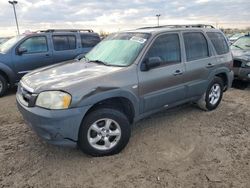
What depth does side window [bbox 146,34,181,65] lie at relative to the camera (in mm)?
4422

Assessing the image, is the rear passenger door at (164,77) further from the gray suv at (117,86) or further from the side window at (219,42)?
the side window at (219,42)

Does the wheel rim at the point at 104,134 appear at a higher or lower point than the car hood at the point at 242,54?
lower

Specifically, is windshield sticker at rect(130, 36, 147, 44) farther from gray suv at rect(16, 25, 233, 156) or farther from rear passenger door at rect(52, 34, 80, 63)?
rear passenger door at rect(52, 34, 80, 63)

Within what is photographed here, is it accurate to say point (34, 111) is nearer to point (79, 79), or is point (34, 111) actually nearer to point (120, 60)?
point (79, 79)

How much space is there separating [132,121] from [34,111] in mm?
1496

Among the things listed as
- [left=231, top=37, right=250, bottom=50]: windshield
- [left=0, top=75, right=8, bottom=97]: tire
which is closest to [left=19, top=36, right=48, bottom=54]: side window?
[left=0, top=75, right=8, bottom=97]: tire

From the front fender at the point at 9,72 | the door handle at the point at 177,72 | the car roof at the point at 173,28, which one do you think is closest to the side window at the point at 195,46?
the car roof at the point at 173,28

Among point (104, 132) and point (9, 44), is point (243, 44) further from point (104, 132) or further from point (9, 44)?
point (9, 44)

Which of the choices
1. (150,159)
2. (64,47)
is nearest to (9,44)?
(64,47)

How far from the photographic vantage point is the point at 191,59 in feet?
16.7

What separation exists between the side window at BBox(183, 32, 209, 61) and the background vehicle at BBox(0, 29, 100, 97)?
4634mm

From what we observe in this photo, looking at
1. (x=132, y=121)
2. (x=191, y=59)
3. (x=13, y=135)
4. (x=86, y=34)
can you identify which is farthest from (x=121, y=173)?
(x=86, y=34)

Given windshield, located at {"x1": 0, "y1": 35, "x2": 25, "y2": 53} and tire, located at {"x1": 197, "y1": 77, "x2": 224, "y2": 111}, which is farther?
windshield, located at {"x1": 0, "y1": 35, "x2": 25, "y2": 53}

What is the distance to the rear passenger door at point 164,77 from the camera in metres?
4.25
